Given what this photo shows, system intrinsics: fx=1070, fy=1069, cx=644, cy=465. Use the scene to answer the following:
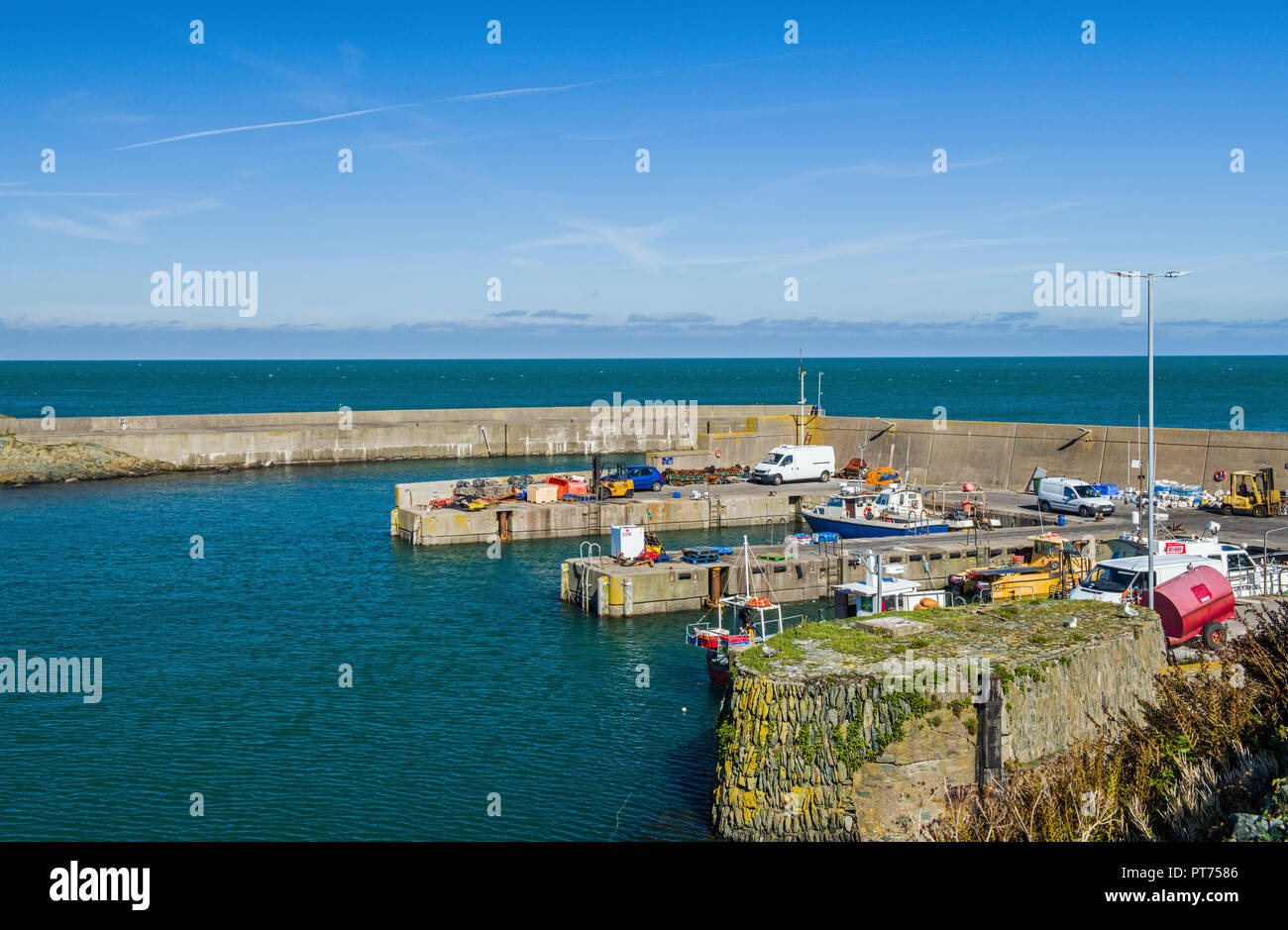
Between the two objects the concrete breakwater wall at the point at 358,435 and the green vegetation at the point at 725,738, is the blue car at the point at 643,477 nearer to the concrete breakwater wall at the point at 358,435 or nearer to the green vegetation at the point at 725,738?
the concrete breakwater wall at the point at 358,435

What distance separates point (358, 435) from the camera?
88562 mm

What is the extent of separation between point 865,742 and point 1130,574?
12818 millimetres

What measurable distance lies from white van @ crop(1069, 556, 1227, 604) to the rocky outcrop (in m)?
68.5

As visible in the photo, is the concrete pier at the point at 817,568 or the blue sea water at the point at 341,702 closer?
the blue sea water at the point at 341,702

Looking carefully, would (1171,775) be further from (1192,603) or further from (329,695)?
(329,695)

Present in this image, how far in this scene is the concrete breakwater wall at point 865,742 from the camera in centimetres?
1692

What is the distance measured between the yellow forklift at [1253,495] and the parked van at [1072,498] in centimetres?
469

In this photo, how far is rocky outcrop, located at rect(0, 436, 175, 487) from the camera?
240 ft

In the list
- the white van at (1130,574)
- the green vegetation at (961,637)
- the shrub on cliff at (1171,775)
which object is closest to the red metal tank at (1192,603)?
the white van at (1130,574)

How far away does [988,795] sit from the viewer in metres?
16.4

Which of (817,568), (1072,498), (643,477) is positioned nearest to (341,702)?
(817,568)

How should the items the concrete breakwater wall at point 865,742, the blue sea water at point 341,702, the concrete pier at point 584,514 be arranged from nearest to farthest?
the concrete breakwater wall at point 865,742, the blue sea water at point 341,702, the concrete pier at point 584,514
